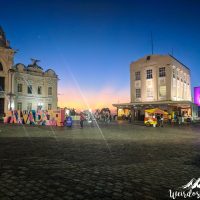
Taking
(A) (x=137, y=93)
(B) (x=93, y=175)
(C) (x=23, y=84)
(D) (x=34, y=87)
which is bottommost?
(B) (x=93, y=175)

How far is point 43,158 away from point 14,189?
3004 millimetres

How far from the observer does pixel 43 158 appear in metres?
7.36

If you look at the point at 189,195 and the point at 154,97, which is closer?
the point at 189,195

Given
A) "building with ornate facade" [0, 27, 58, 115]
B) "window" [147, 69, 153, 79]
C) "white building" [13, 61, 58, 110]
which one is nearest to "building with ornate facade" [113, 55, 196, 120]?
"window" [147, 69, 153, 79]

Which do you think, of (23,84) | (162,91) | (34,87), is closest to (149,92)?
(162,91)

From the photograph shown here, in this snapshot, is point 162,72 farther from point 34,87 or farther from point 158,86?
point 34,87

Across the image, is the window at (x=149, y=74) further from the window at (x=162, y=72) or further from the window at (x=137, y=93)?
the window at (x=137, y=93)

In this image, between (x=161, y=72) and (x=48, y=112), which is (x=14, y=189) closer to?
(x=48, y=112)

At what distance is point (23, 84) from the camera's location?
45188 mm

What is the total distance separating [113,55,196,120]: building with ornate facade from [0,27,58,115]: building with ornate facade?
1558cm

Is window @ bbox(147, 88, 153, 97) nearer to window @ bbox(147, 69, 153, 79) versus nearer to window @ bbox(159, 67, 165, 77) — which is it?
window @ bbox(147, 69, 153, 79)

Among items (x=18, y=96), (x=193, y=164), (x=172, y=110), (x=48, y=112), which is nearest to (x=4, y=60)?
(x=18, y=96)

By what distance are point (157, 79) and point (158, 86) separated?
1.34 metres

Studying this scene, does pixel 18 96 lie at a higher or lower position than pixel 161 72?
lower
